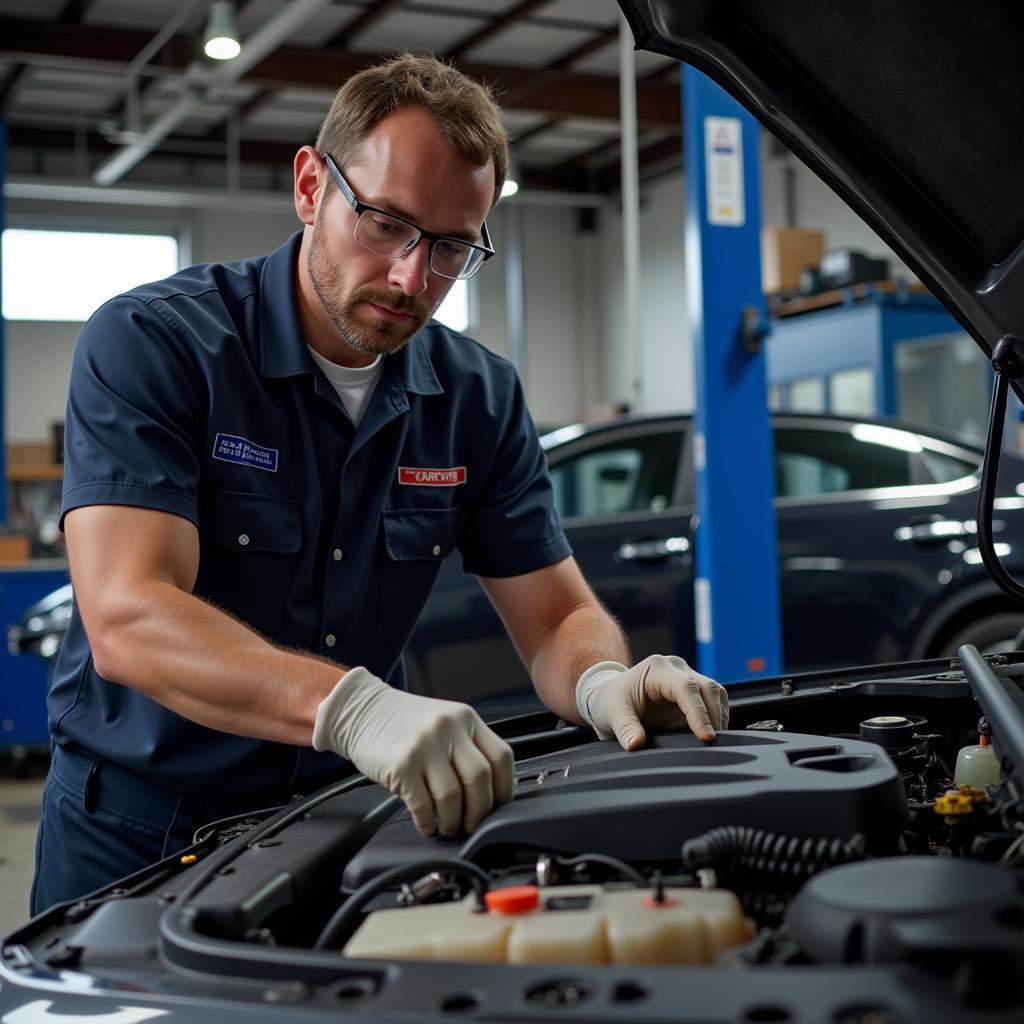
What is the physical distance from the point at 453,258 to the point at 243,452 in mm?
356

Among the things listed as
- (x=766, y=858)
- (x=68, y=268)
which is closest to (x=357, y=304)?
(x=766, y=858)

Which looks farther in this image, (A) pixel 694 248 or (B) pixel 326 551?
(A) pixel 694 248

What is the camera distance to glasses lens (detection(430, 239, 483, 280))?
1527mm

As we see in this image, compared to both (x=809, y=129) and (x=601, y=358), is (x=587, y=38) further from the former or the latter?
(x=809, y=129)

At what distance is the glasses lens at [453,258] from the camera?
1.53 m

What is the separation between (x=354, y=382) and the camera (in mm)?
1679

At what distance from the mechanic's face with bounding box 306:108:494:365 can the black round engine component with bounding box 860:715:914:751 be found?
0.74m

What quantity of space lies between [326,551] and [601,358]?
12.0 meters

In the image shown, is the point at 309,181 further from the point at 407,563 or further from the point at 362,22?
the point at 362,22

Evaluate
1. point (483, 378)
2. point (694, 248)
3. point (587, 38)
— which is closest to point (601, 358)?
point (587, 38)

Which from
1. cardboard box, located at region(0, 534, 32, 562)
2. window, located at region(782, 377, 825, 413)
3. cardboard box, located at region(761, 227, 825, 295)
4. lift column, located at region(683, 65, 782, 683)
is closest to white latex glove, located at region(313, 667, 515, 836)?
lift column, located at region(683, 65, 782, 683)

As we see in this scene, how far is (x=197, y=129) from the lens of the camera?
38.2ft

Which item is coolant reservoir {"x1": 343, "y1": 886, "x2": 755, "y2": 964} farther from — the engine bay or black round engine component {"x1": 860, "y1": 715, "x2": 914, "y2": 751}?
black round engine component {"x1": 860, "y1": 715, "x2": 914, "y2": 751}

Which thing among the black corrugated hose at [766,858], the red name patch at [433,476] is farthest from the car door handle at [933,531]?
the black corrugated hose at [766,858]
